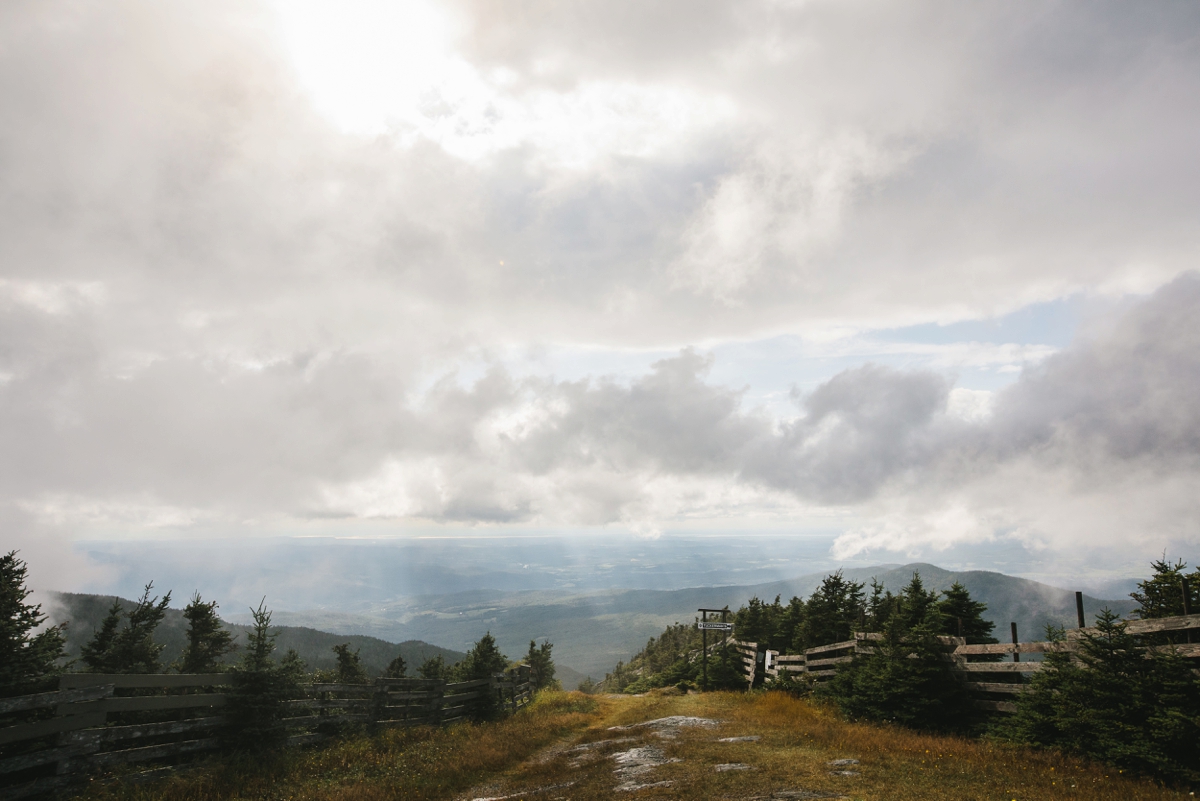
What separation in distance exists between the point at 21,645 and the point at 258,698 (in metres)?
4.77

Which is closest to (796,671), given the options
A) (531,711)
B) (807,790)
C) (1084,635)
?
(531,711)

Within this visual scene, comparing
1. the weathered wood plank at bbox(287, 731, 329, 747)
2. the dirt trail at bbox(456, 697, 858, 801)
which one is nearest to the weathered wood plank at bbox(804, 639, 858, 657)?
the dirt trail at bbox(456, 697, 858, 801)

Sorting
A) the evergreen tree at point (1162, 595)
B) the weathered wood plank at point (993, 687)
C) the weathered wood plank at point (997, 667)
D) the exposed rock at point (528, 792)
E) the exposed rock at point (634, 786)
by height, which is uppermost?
the evergreen tree at point (1162, 595)

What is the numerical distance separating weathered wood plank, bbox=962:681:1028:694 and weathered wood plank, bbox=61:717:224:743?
19.3 metres

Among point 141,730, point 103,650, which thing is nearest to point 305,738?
point 141,730

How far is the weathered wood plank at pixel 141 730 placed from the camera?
10203 millimetres

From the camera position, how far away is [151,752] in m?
11.3

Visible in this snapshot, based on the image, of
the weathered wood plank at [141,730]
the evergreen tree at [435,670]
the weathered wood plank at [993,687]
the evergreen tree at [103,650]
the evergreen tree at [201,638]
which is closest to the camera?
the weathered wood plank at [141,730]

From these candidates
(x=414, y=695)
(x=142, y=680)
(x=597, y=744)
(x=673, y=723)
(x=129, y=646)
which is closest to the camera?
(x=142, y=680)

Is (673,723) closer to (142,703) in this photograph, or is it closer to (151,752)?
(151,752)

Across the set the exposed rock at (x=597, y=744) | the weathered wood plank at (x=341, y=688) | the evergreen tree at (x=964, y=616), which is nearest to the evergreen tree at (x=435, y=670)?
the weathered wood plank at (x=341, y=688)

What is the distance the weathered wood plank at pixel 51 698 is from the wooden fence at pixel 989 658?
66.2ft

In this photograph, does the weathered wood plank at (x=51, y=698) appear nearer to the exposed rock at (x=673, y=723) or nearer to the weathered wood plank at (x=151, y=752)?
the weathered wood plank at (x=151, y=752)

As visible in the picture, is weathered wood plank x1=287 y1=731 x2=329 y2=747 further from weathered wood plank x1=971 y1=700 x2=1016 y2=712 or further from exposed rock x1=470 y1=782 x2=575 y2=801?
weathered wood plank x1=971 y1=700 x2=1016 y2=712
